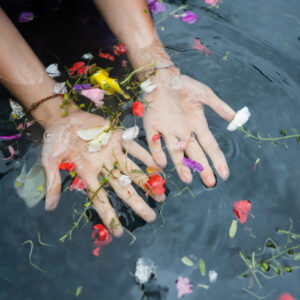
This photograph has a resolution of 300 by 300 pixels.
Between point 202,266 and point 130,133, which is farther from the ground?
point 130,133

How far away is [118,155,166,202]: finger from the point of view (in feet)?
6.14

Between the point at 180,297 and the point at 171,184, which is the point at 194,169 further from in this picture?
the point at 180,297

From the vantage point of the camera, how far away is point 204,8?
2.77 metres

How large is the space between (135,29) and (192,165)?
1.15m

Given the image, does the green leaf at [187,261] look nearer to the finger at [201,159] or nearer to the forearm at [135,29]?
the finger at [201,159]

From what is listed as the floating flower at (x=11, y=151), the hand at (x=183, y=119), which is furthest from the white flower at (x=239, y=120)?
the floating flower at (x=11, y=151)

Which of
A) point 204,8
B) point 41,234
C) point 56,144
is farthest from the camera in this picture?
point 204,8

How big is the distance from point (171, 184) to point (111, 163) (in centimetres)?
40

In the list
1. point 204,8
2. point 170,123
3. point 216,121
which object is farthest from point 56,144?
point 204,8

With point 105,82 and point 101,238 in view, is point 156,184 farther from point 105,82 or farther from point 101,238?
point 105,82

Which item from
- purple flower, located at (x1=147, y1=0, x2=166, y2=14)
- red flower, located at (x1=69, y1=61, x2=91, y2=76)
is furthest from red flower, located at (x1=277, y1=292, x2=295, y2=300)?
purple flower, located at (x1=147, y1=0, x2=166, y2=14)

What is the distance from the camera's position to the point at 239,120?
6.97 ft

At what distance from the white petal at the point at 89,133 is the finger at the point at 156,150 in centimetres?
32

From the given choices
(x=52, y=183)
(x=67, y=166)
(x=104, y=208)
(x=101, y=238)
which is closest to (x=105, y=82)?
(x=67, y=166)
